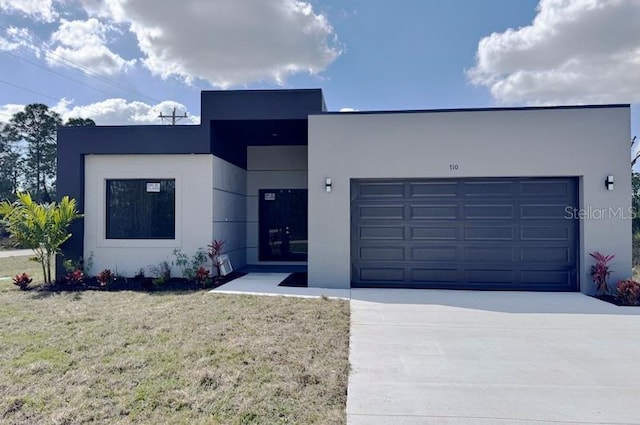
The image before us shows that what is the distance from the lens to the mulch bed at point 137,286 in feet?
25.7

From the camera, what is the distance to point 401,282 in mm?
7957

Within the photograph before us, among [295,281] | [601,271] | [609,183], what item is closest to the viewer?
[601,271]

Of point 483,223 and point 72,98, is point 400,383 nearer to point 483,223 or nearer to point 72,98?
point 483,223

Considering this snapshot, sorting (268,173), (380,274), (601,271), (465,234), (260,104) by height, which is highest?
(260,104)

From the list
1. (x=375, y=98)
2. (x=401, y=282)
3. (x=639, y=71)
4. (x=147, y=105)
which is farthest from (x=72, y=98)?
(x=639, y=71)

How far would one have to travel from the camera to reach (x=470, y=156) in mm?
7723

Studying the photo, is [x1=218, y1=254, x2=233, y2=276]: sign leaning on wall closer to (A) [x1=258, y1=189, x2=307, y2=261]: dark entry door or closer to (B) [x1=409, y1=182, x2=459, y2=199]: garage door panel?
(A) [x1=258, y1=189, x2=307, y2=261]: dark entry door

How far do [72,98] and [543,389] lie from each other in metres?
30.3

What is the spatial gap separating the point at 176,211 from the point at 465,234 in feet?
22.1

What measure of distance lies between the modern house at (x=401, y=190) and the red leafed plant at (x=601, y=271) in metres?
0.14

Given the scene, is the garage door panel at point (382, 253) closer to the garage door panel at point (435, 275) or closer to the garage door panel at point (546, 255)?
the garage door panel at point (435, 275)

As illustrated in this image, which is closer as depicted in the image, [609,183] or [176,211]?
[609,183]

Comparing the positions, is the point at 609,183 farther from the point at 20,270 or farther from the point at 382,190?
the point at 20,270

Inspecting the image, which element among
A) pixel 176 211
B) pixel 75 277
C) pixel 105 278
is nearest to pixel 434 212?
pixel 176 211
